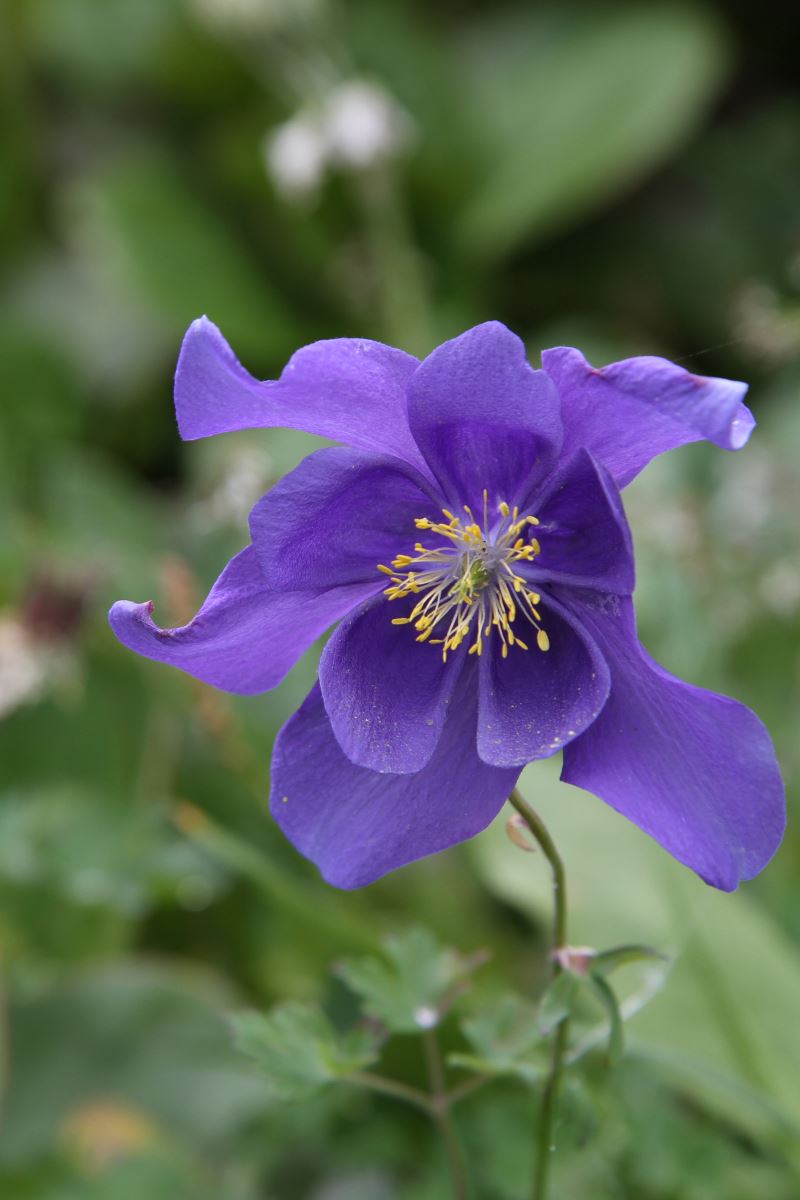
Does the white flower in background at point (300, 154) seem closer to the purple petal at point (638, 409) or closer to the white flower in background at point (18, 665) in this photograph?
the white flower in background at point (18, 665)

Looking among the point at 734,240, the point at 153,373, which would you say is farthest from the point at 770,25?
the point at 153,373

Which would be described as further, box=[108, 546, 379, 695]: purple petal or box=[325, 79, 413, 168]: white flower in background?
box=[325, 79, 413, 168]: white flower in background

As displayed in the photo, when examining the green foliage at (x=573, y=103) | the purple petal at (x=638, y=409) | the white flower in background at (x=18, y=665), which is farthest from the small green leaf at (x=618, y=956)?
the green foliage at (x=573, y=103)

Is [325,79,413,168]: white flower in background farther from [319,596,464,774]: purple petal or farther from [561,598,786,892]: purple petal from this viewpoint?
[561,598,786,892]: purple petal

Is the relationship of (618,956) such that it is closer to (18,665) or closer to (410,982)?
(410,982)

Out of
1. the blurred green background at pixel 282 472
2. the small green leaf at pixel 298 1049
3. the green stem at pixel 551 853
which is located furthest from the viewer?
the blurred green background at pixel 282 472

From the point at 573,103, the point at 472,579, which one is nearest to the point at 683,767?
the point at 472,579

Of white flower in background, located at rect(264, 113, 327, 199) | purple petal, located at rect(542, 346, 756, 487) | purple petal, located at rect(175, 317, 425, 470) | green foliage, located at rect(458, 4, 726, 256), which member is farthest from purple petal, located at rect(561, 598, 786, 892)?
green foliage, located at rect(458, 4, 726, 256)
